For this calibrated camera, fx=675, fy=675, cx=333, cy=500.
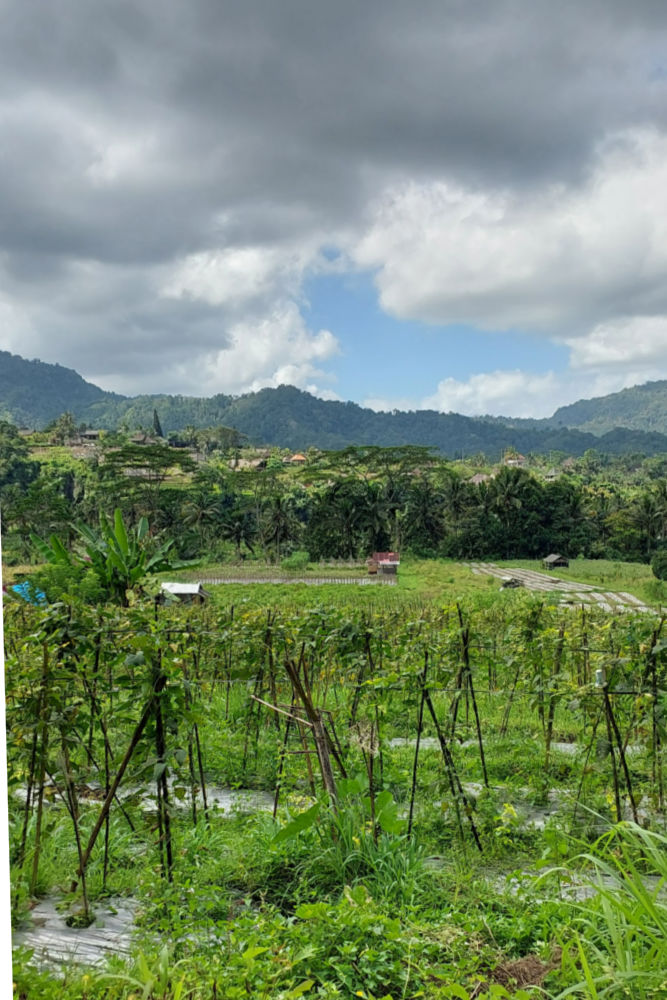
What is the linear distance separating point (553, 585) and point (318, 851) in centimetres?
1885

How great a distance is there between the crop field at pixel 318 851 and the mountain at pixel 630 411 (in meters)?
109

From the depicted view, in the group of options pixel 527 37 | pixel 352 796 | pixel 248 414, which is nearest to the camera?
pixel 527 37

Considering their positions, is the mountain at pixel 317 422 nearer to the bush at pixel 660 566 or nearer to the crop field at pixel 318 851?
the bush at pixel 660 566

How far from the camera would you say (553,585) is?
1923 cm

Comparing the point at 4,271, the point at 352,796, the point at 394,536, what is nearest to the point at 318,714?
the point at 352,796

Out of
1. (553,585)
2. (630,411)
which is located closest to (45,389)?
(553,585)

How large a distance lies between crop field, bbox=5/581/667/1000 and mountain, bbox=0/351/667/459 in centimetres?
6935

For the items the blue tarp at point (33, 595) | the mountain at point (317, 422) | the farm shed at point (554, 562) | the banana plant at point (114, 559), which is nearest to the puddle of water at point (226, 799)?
the blue tarp at point (33, 595)

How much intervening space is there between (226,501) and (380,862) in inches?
978

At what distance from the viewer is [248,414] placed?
93.9m

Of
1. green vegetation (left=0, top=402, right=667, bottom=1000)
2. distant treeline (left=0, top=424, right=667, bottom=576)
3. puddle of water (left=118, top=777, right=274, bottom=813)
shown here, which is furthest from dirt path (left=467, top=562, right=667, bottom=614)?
puddle of water (left=118, top=777, right=274, bottom=813)

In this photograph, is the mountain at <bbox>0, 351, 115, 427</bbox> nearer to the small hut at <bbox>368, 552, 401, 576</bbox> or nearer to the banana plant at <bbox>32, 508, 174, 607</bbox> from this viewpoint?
the small hut at <bbox>368, 552, 401, 576</bbox>

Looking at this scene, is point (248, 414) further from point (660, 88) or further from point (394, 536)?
point (660, 88)

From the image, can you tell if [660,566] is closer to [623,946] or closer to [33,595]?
[33,595]
